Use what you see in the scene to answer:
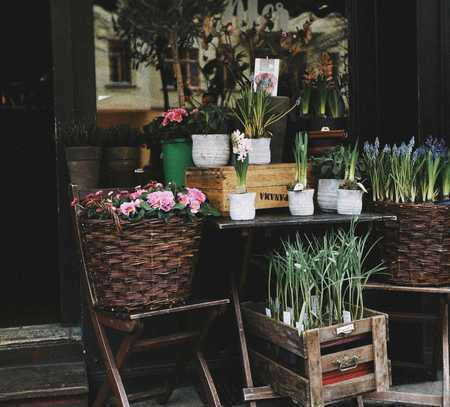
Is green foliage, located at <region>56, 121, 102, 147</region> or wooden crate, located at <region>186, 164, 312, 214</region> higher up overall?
green foliage, located at <region>56, 121, 102, 147</region>

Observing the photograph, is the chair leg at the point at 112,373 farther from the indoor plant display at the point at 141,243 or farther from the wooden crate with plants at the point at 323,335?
the wooden crate with plants at the point at 323,335

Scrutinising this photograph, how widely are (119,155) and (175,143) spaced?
390mm

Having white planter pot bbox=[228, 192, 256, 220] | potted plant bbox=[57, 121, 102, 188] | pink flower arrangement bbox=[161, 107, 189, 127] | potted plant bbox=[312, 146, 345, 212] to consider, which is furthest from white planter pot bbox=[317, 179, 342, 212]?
potted plant bbox=[57, 121, 102, 188]

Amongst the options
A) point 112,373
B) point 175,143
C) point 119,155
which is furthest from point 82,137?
point 112,373

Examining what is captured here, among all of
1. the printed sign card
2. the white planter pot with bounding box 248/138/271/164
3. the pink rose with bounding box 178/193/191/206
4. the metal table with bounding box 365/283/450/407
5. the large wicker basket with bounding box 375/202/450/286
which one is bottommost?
the metal table with bounding box 365/283/450/407

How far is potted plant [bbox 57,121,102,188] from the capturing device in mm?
4145

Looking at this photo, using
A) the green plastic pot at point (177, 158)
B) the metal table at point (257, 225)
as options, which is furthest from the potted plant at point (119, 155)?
the metal table at point (257, 225)

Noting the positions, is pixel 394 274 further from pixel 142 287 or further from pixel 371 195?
pixel 142 287

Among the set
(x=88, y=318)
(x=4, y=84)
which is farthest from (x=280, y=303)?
(x=4, y=84)

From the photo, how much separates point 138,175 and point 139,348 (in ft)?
3.92

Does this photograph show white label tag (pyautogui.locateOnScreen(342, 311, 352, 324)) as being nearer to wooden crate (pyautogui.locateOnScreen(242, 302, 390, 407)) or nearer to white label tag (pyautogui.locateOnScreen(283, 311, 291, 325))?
wooden crate (pyautogui.locateOnScreen(242, 302, 390, 407))

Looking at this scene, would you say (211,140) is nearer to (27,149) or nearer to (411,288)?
(411,288)

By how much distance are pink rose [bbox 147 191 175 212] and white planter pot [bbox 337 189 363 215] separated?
933 millimetres

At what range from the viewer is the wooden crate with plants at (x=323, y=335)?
340 centimetres
